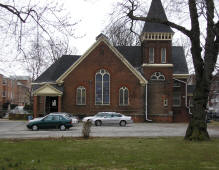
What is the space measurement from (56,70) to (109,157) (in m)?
34.9

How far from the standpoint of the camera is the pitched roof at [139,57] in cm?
4531

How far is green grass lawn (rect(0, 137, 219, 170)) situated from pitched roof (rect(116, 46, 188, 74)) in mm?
30804

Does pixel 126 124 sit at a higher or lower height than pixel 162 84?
lower

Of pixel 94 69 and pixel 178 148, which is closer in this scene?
pixel 178 148

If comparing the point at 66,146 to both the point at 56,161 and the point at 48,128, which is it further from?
the point at 48,128

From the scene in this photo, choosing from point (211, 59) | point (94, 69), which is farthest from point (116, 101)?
point (211, 59)

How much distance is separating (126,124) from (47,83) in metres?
12.2

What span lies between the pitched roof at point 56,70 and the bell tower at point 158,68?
35.3ft

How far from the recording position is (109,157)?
11828 millimetres

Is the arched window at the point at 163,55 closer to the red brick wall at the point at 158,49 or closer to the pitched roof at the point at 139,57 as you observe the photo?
the red brick wall at the point at 158,49

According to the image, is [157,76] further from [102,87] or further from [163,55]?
[102,87]

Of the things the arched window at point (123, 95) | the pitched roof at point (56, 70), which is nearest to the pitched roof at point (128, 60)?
the pitched roof at point (56, 70)

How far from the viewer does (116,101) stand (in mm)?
42406

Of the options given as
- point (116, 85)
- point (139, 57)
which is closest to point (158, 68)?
point (139, 57)
